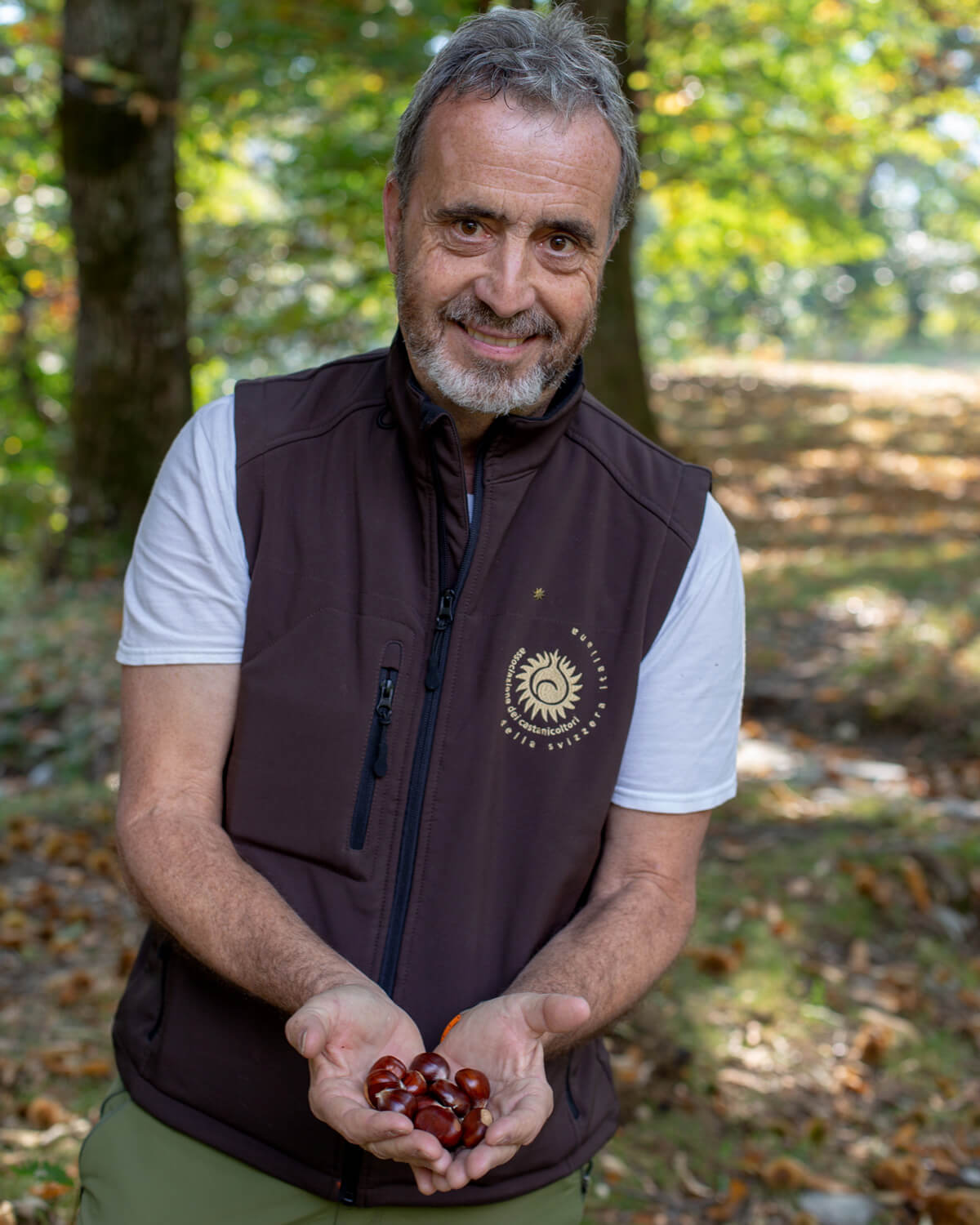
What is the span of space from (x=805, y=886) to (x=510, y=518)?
2.89 m

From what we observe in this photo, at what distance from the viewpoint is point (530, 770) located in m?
2.09

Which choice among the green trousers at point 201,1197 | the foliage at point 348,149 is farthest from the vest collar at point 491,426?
the foliage at point 348,149

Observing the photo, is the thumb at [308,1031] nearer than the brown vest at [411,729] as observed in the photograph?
Yes

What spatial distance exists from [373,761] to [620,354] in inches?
280

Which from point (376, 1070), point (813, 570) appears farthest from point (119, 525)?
point (376, 1070)

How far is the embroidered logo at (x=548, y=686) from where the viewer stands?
210cm

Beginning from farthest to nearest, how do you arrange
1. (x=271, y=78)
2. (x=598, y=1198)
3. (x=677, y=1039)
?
(x=271, y=78), (x=677, y=1039), (x=598, y=1198)

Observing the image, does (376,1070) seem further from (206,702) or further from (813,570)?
(813,570)

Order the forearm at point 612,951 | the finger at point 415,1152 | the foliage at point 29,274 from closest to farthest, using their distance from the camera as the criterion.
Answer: the finger at point 415,1152, the forearm at point 612,951, the foliage at point 29,274

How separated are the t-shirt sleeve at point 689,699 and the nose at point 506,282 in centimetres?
52

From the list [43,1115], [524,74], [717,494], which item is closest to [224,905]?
[524,74]

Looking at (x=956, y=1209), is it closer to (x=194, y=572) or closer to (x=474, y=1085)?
(x=474, y=1085)

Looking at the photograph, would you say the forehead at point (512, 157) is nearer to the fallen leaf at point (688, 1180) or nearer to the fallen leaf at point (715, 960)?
the fallen leaf at point (688, 1180)

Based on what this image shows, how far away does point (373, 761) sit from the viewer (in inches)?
79.5
